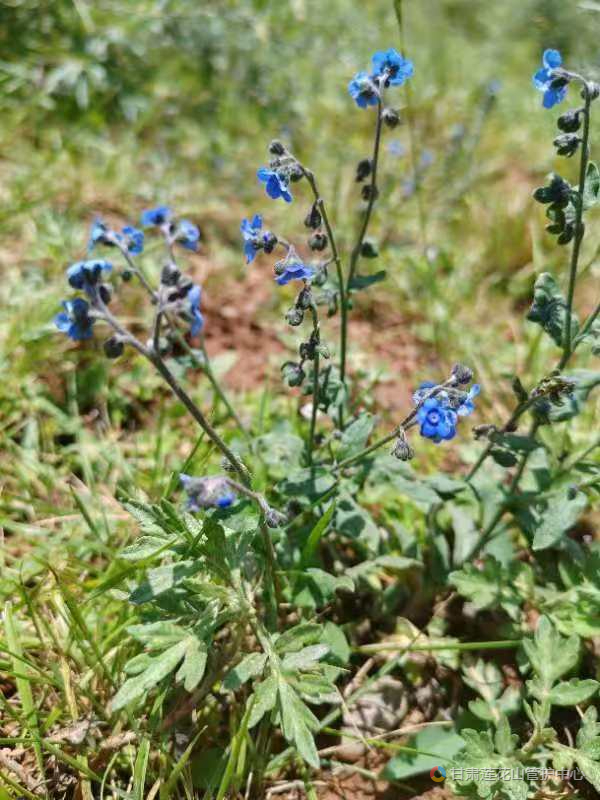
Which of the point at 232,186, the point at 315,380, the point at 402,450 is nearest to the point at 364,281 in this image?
the point at 315,380

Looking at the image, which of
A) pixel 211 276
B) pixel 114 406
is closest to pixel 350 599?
pixel 114 406

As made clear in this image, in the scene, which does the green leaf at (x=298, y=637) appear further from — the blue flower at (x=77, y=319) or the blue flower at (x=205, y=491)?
the blue flower at (x=77, y=319)

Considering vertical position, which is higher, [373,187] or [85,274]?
[373,187]

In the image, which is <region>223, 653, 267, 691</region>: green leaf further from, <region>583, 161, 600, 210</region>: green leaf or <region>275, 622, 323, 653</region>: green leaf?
<region>583, 161, 600, 210</region>: green leaf

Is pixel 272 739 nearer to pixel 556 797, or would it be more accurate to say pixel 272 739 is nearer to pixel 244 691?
pixel 244 691

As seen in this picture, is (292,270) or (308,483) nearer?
(292,270)

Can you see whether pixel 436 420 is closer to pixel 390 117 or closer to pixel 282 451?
pixel 282 451

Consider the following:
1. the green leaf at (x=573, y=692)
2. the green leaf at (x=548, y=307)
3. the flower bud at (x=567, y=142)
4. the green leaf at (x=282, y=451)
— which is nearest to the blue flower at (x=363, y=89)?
the flower bud at (x=567, y=142)
